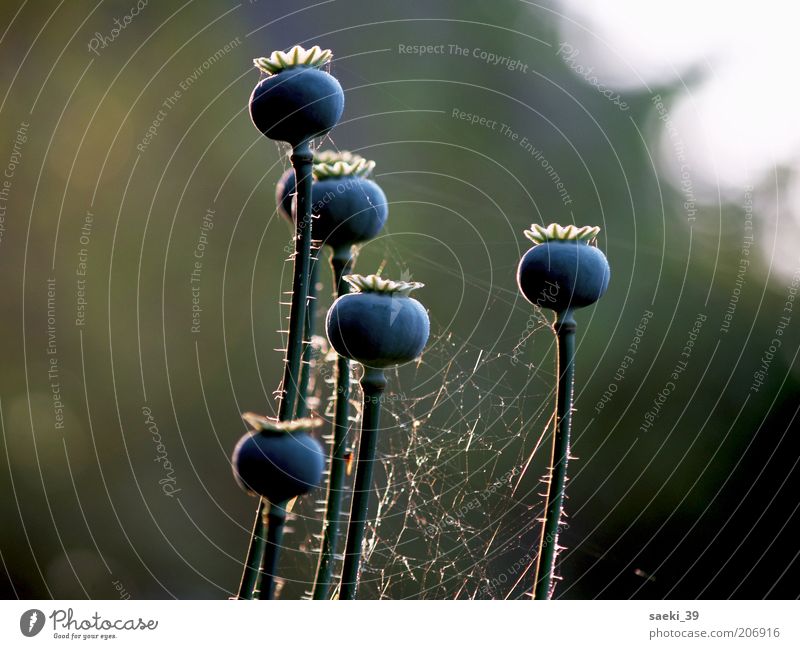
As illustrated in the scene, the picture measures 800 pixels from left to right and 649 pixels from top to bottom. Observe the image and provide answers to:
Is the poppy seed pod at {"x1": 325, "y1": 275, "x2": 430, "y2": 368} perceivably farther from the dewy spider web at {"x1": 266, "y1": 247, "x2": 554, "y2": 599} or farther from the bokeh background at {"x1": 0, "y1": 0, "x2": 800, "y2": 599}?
the bokeh background at {"x1": 0, "y1": 0, "x2": 800, "y2": 599}

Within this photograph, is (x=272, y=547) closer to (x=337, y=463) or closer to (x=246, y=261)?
(x=337, y=463)

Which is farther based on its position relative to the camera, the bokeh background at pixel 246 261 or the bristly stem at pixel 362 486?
the bokeh background at pixel 246 261

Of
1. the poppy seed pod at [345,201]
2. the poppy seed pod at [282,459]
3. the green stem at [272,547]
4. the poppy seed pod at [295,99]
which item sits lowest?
the green stem at [272,547]

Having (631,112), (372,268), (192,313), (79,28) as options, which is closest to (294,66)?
(372,268)

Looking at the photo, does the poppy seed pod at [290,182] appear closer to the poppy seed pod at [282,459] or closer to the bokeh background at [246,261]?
the poppy seed pod at [282,459]

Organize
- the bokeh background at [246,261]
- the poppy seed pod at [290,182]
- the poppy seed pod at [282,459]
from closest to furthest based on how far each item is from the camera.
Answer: the poppy seed pod at [282,459] < the poppy seed pod at [290,182] < the bokeh background at [246,261]

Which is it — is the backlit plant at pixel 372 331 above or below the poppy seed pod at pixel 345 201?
below

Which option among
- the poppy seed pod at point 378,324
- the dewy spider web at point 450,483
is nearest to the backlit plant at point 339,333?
the poppy seed pod at point 378,324
